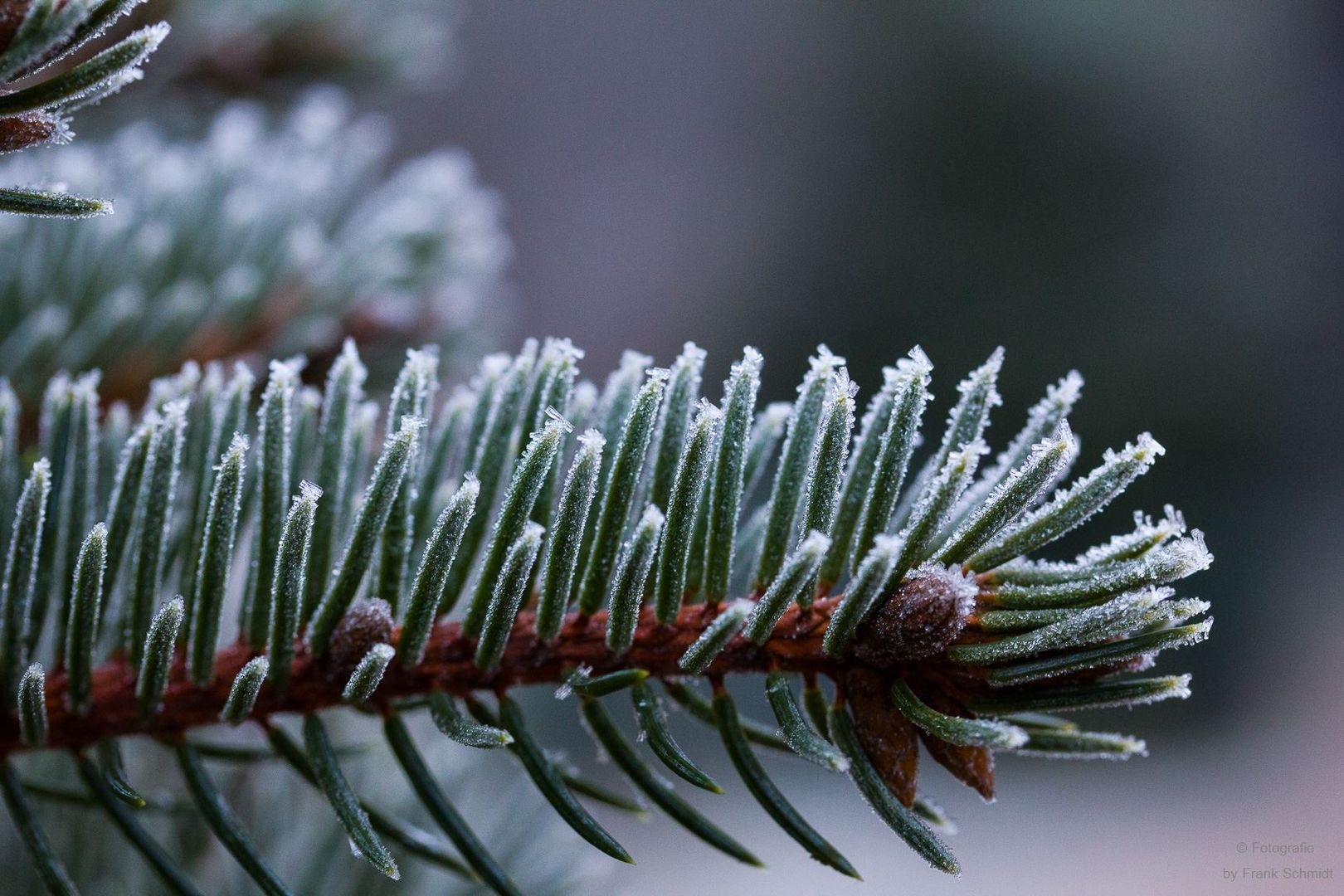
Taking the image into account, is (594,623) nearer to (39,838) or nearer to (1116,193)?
(39,838)

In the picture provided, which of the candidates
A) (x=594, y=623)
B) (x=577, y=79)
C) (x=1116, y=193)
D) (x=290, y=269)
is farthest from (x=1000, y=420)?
(x=594, y=623)

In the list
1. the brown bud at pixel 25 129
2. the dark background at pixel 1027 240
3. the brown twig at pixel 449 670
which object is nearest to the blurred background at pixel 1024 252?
the dark background at pixel 1027 240

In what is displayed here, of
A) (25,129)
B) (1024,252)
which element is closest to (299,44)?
(25,129)

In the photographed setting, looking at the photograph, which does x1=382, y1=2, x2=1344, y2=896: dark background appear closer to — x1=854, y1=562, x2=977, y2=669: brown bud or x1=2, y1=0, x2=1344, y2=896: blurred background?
x1=2, y1=0, x2=1344, y2=896: blurred background

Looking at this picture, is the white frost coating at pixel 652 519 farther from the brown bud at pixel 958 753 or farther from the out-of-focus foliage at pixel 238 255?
the out-of-focus foliage at pixel 238 255

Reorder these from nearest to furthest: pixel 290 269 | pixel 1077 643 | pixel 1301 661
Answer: pixel 1077 643 → pixel 290 269 → pixel 1301 661

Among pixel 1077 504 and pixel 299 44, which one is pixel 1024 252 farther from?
pixel 1077 504
